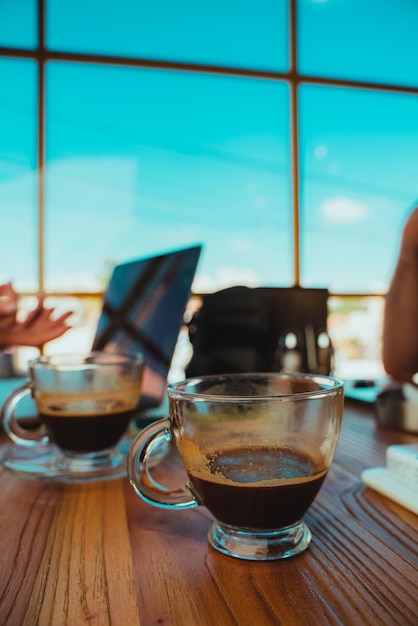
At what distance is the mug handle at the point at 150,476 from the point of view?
0.34 meters

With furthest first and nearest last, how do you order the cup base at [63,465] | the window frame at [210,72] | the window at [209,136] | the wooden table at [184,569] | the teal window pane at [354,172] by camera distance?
the teal window pane at [354,172]
the window at [209,136]
the window frame at [210,72]
the cup base at [63,465]
the wooden table at [184,569]

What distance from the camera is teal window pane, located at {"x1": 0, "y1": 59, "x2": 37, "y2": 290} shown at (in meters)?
3.03

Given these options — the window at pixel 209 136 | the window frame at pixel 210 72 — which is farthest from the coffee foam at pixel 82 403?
the window frame at pixel 210 72

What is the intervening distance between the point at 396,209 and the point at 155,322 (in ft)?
19.6

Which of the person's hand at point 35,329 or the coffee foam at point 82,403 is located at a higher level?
the person's hand at point 35,329

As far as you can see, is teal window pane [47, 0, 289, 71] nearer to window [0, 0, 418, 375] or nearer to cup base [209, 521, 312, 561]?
window [0, 0, 418, 375]

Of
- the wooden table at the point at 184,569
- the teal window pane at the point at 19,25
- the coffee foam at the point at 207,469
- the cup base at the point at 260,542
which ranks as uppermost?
the teal window pane at the point at 19,25

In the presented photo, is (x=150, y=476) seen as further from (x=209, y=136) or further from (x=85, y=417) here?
(x=209, y=136)

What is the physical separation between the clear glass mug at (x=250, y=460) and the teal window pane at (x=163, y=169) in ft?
8.68

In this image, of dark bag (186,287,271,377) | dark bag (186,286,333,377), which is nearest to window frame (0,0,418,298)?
dark bag (186,286,333,377)

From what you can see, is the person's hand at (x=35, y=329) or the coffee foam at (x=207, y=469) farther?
the person's hand at (x=35, y=329)

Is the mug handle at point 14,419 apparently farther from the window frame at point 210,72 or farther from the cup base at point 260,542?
the window frame at point 210,72

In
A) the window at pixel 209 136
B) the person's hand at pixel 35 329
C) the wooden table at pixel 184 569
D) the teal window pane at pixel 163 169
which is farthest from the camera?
the teal window pane at pixel 163 169

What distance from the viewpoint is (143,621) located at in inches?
10.2
